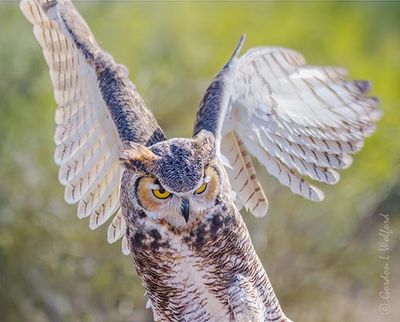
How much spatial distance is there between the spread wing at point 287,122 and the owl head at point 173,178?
725 mm

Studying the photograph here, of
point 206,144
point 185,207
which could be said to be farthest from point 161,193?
point 206,144

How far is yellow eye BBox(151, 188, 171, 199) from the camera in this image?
4.36m

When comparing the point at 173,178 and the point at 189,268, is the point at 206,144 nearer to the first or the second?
the point at 173,178

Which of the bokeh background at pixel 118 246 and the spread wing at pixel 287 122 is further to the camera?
the bokeh background at pixel 118 246

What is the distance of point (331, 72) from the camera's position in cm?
554

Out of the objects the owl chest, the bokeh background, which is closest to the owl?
the owl chest

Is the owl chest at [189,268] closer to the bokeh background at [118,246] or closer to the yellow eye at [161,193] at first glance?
the yellow eye at [161,193]

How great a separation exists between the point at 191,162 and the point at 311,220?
4.47 meters

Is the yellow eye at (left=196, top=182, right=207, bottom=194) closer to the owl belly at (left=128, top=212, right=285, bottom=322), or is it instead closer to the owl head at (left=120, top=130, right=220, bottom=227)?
the owl head at (left=120, top=130, right=220, bottom=227)

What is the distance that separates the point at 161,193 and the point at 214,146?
26cm

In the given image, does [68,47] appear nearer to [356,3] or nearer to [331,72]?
[331,72]

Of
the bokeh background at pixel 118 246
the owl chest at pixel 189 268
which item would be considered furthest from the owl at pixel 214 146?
the bokeh background at pixel 118 246

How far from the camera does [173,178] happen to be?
4.29 m

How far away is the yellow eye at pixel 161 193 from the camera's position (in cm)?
436
